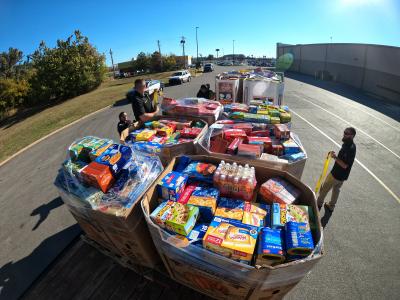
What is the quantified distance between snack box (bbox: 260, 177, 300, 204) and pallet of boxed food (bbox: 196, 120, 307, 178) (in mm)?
640

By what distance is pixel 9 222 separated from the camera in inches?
215

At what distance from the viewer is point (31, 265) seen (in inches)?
167

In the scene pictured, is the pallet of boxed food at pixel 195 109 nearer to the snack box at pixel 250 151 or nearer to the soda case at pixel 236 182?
the snack box at pixel 250 151

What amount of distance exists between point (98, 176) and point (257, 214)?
212 centimetres

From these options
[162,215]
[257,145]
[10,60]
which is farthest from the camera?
[10,60]

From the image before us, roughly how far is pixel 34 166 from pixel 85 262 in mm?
6097

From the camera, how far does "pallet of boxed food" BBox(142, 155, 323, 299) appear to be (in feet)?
7.39

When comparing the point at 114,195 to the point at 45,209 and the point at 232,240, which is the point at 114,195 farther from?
the point at 45,209

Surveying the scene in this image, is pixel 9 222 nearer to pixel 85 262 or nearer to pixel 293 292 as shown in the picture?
pixel 85 262

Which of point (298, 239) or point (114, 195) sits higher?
point (114, 195)

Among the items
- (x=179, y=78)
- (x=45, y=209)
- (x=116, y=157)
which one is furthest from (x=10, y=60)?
(x=116, y=157)

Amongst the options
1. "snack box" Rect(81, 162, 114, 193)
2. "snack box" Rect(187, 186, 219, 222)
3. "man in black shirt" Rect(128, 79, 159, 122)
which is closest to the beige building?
"man in black shirt" Rect(128, 79, 159, 122)

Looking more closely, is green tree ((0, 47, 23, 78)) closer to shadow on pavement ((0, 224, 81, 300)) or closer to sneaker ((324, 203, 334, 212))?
shadow on pavement ((0, 224, 81, 300))

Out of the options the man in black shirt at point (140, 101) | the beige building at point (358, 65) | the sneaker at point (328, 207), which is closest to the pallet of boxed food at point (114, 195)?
the man in black shirt at point (140, 101)
